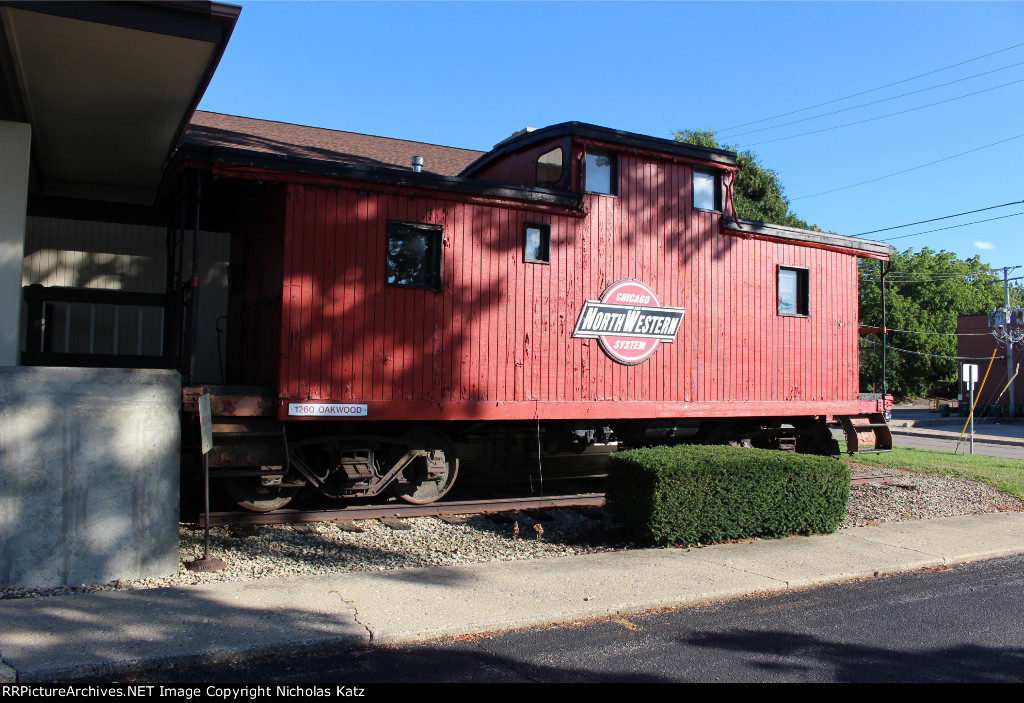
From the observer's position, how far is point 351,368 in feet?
25.6

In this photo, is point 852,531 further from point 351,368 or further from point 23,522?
point 23,522

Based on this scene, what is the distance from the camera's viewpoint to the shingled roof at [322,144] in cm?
1241

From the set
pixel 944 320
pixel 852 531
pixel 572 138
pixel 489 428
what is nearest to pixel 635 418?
pixel 489 428

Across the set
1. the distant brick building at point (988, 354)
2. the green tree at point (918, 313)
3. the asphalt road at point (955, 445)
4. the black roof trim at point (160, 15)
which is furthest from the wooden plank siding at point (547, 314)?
the green tree at point (918, 313)

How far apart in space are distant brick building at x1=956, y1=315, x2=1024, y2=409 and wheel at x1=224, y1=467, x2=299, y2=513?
4377 centimetres

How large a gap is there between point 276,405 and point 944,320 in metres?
63.4

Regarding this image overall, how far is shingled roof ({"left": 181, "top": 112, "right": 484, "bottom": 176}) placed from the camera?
40.7 feet

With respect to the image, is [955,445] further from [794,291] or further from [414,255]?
[414,255]

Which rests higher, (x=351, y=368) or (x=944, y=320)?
(x=944, y=320)

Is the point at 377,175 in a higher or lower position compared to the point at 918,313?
lower

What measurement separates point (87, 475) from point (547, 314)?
506 centimetres

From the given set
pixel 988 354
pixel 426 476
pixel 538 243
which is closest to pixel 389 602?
pixel 426 476

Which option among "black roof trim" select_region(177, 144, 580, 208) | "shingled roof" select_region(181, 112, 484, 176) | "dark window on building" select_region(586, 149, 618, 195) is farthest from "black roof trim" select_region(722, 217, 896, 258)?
"shingled roof" select_region(181, 112, 484, 176)

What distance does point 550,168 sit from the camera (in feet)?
31.4
